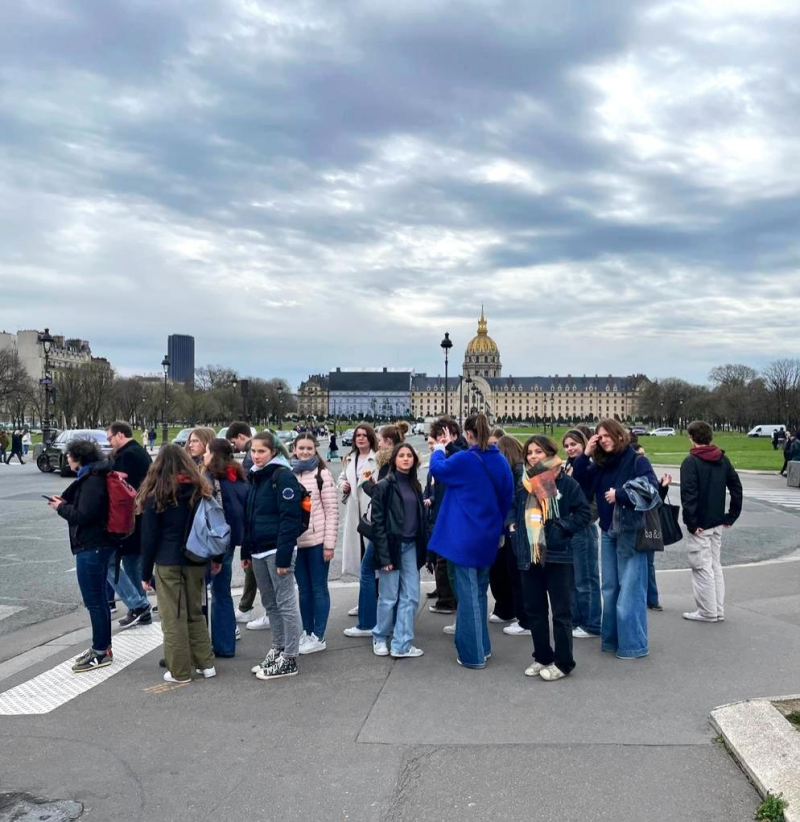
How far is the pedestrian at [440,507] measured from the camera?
679 centimetres

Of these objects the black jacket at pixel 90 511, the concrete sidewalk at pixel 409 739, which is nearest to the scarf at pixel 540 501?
the concrete sidewalk at pixel 409 739

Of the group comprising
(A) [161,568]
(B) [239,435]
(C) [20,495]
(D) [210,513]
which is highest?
(B) [239,435]


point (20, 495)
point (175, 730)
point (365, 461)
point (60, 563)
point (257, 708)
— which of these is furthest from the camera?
point (20, 495)

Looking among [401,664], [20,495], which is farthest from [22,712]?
[20,495]

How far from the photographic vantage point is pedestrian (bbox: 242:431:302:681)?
6062 mm

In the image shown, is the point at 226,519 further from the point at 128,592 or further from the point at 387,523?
the point at 128,592

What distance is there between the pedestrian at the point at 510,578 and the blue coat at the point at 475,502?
1.01 ft

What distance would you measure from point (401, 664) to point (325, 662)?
2.19ft

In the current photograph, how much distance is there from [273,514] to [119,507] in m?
1.37

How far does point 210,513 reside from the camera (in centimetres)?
618

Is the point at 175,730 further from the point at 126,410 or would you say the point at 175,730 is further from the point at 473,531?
the point at 126,410

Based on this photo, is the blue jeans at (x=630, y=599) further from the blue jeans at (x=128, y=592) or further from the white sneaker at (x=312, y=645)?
the blue jeans at (x=128, y=592)

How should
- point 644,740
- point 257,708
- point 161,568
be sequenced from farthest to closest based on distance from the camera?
1. point 161,568
2. point 257,708
3. point 644,740

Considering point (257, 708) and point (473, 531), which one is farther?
point (473, 531)
